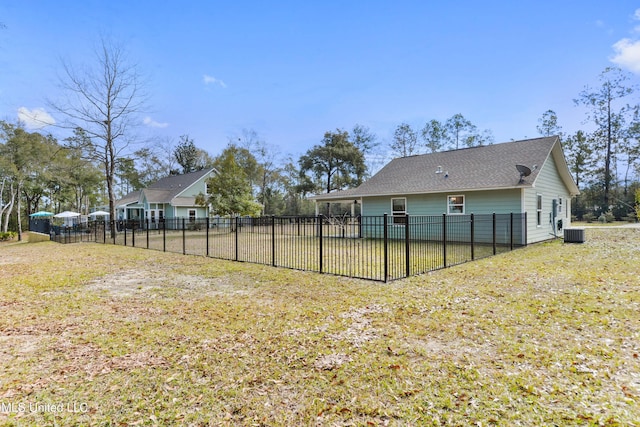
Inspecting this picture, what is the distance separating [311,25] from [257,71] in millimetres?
5450

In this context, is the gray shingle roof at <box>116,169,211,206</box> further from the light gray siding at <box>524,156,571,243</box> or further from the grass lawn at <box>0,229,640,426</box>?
the light gray siding at <box>524,156,571,243</box>

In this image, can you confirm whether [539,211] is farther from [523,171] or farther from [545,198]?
[523,171]

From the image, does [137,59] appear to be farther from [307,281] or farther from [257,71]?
[307,281]

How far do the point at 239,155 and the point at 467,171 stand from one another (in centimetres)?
2693

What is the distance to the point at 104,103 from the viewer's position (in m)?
19.8

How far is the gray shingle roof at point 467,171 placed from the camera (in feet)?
41.9

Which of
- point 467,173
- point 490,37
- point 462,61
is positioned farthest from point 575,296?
point 462,61

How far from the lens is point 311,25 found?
12.7 meters

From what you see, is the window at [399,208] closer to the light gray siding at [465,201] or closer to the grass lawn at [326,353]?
the light gray siding at [465,201]

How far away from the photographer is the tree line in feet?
64.7

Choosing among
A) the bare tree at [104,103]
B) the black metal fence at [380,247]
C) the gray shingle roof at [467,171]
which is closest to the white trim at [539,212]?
the gray shingle roof at [467,171]

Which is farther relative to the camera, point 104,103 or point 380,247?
point 104,103

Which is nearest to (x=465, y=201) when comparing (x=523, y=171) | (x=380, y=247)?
(x=523, y=171)

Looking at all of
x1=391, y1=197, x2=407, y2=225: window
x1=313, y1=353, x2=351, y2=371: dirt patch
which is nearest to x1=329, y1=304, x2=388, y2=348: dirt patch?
x1=313, y1=353, x2=351, y2=371: dirt patch
